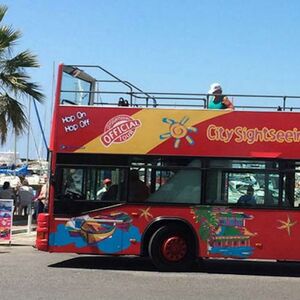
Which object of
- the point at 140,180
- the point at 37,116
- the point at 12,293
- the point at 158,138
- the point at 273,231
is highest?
the point at 37,116

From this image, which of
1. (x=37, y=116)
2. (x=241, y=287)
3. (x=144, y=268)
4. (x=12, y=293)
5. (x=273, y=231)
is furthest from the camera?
(x=37, y=116)

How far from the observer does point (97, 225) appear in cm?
1119

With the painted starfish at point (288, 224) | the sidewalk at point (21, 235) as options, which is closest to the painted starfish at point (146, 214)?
the painted starfish at point (288, 224)

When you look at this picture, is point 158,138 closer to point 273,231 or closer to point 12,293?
point 273,231

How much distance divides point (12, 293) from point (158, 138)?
426cm

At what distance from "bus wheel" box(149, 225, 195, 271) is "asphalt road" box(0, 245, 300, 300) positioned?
256 mm

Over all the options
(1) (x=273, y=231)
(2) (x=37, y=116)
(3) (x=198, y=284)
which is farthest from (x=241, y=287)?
(2) (x=37, y=116)

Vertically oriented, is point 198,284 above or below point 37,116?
below

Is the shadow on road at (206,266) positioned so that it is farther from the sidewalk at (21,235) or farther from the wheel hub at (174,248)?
the sidewalk at (21,235)

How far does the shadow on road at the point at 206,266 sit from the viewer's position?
447 inches

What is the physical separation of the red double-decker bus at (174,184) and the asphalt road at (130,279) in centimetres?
47

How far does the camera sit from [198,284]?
31.4 ft

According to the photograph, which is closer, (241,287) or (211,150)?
(241,287)

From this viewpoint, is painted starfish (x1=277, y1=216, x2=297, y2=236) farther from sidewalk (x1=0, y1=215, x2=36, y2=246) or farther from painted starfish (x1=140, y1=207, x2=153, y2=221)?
sidewalk (x1=0, y1=215, x2=36, y2=246)
